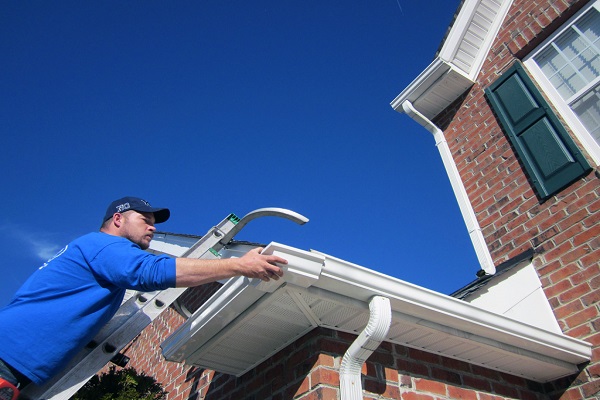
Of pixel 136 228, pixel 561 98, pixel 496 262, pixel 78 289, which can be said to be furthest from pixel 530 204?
pixel 78 289

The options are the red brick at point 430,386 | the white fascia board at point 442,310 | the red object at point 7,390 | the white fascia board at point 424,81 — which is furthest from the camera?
the white fascia board at point 424,81

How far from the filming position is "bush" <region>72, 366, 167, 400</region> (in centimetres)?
351

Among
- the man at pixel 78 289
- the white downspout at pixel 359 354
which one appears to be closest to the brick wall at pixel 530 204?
the white downspout at pixel 359 354

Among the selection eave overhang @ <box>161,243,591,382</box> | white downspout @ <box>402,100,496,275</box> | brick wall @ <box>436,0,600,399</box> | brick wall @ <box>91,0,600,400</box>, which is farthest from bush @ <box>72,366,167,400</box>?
white downspout @ <box>402,100,496,275</box>

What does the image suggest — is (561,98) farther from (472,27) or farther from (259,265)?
(259,265)

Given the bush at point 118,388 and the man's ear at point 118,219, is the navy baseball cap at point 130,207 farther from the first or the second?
the bush at point 118,388

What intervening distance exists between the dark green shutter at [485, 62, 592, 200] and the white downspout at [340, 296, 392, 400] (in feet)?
9.15

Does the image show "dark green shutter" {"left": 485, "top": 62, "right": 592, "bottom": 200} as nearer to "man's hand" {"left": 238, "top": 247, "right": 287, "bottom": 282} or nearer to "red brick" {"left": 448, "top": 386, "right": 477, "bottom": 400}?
"red brick" {"left": 448, "top": 386, "right": 477, "bottom": 400}

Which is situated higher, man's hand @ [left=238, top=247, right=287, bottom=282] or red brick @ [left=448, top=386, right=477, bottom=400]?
man's hand @ [left=238, top=247, right=287, bottom=282]

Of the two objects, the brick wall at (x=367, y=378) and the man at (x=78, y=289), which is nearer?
the man at (x=78, y=289)

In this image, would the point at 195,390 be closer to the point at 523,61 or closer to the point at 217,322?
the point at 217,322

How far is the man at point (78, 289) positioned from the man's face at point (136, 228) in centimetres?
22

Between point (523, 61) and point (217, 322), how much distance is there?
4714mm

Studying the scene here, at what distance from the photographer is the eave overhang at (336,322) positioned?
240cm
